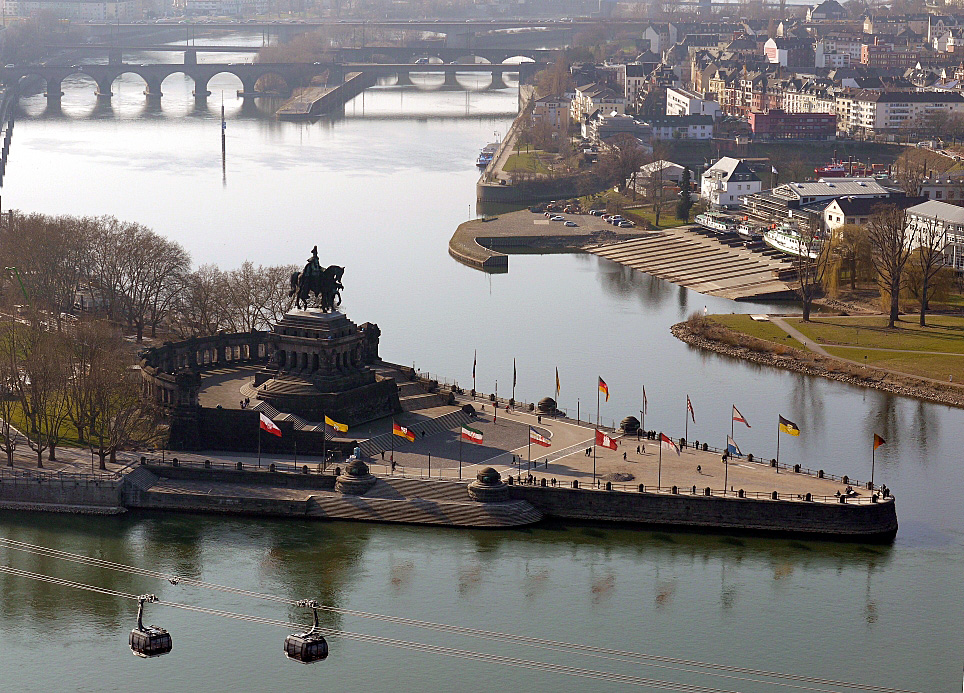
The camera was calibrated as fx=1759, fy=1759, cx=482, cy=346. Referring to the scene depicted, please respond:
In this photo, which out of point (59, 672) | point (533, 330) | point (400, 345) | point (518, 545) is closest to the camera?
point (59, 672)

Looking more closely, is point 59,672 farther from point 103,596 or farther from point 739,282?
point 739,282

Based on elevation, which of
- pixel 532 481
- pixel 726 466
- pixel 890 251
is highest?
pixel 890 251

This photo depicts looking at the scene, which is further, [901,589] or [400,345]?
[400,345]

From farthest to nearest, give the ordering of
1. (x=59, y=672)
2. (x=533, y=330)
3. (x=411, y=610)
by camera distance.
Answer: (x=533, y=330) → (x=411, y=610) → (x=59, y=672)

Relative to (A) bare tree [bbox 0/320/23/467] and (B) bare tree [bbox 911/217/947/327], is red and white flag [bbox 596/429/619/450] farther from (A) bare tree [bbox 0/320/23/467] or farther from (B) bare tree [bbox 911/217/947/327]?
(B) bare tree [bbox 911/217/947/327]

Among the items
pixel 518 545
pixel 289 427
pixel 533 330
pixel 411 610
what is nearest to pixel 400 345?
pixel 533 330

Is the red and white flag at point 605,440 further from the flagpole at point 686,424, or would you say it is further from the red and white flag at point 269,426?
the red and white flag at point 269,426

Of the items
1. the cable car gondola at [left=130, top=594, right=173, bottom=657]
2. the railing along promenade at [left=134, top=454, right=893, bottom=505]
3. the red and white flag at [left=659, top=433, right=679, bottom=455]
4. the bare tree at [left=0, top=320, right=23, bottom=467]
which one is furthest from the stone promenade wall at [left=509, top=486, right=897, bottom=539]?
the cable car gondola at [left=130, top=594, right=173, bottom=657]

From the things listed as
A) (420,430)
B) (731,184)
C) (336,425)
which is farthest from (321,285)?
(731,184)

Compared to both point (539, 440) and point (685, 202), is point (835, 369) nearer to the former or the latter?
point (539, 440)
